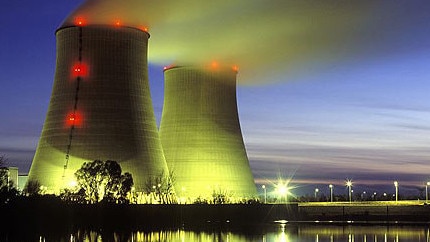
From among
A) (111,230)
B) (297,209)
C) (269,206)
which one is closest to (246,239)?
(111,230)

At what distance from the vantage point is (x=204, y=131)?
4381 centimetres

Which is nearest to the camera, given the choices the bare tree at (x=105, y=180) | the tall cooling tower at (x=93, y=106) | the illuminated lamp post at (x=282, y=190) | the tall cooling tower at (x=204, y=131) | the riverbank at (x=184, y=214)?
the riverbank at (x=184, y=214)

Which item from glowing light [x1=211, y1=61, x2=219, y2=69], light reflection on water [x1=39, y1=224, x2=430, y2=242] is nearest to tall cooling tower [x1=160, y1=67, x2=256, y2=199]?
glowing light [x1=211, y1=61, x2=219, y2=69]

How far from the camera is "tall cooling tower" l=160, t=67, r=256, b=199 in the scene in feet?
144

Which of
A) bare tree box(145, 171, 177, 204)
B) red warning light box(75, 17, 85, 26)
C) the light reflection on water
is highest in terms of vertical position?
red warning light box(75, 17, 85, 26)

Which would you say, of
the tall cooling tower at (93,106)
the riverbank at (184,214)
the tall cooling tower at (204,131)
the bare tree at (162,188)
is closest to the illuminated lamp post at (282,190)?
the riverbank at (184,214)

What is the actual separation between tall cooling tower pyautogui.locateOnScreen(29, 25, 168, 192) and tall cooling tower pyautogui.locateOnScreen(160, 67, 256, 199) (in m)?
6.60

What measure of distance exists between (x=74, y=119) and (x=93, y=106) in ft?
3.56

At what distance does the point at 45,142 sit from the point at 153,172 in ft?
17.9

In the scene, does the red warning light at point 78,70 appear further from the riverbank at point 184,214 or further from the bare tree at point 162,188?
the riverbank at point 184,214

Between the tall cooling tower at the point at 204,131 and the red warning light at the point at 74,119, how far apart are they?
8.48m

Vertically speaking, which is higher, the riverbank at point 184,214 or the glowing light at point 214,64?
the glowing light at point 214,64

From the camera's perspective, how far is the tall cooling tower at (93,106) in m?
36.8

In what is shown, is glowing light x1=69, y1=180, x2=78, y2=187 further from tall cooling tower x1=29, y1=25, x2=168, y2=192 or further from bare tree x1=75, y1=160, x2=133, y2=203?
bare tree x1=75, y1=160, x2=133, y2=203
